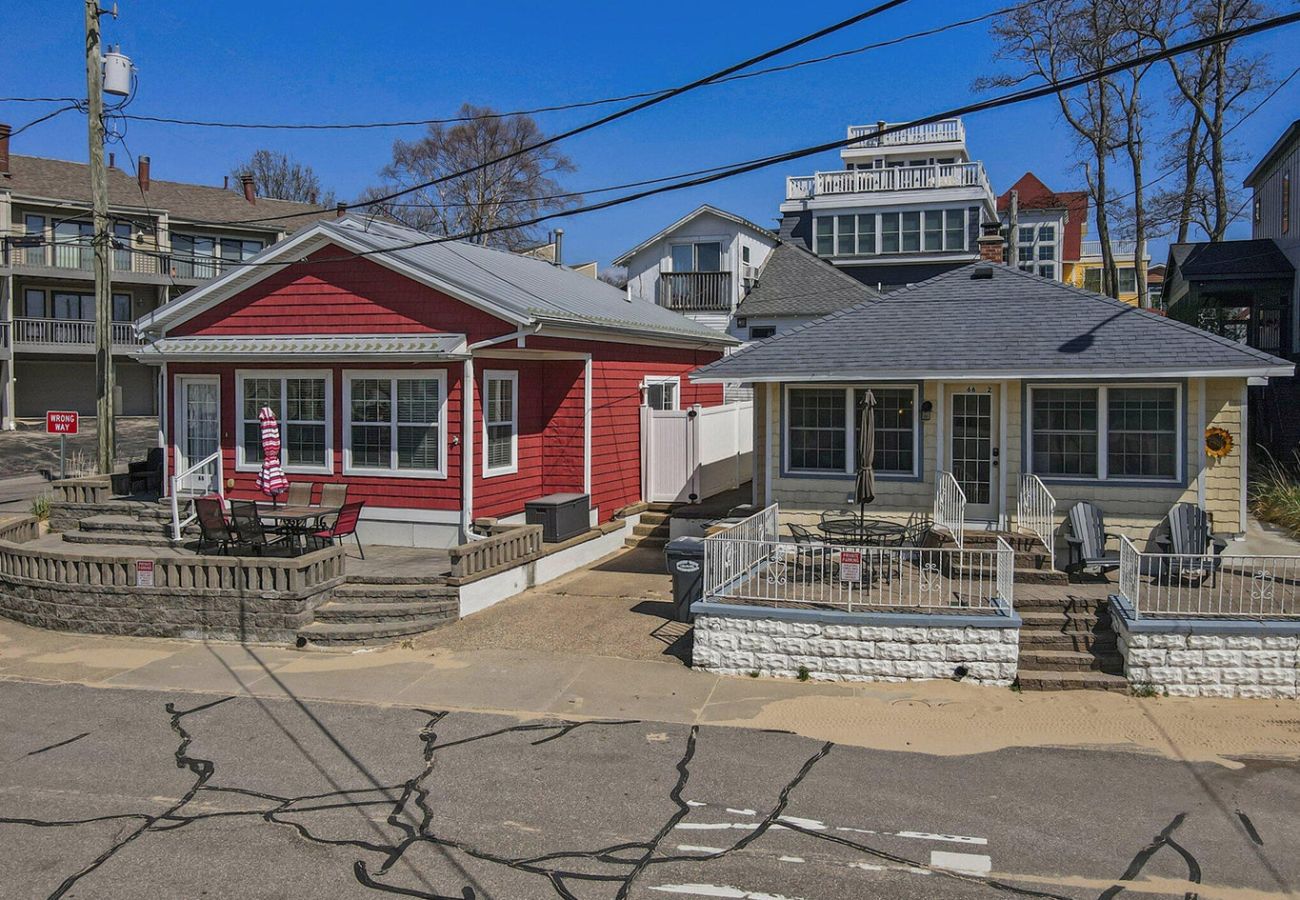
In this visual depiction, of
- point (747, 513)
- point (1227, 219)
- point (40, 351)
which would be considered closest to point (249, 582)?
point (747, 513)

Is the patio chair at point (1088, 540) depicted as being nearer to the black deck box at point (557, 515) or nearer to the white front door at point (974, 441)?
the white front door at point (974, 441)

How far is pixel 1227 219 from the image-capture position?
30.4 meters

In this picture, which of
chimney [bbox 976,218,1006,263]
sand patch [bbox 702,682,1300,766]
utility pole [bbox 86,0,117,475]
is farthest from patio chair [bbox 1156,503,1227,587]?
utility pole [bbox 86,0,117,475]

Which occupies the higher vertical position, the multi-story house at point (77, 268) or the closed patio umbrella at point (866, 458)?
the multi-story house at point (77, 268)

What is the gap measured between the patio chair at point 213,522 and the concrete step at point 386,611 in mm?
2203

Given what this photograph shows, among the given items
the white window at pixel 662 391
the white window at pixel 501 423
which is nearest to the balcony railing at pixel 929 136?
the white window at pixel 662 391

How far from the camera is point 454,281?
15.3m

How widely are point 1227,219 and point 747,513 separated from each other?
22.8 meters

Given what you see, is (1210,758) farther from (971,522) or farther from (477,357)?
(477,357)

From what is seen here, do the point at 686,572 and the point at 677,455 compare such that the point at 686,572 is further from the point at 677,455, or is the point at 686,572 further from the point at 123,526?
the point at 123,526

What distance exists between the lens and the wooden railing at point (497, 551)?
13320 millimetres

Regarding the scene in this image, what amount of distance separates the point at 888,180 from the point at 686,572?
30.8 m

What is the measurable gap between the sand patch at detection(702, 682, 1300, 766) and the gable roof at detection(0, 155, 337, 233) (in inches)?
1356

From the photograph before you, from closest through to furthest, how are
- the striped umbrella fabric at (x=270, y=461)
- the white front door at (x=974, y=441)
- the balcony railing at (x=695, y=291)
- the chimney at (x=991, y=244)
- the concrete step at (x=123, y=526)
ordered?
the white front door at (x=974, y=441)
the striped umbrella fabric at (x=270, y=461)
the concrete step at (x=123, y=526)
the chimney at (x=991, y=244)
the balcony railing at (x=695, y=291)
